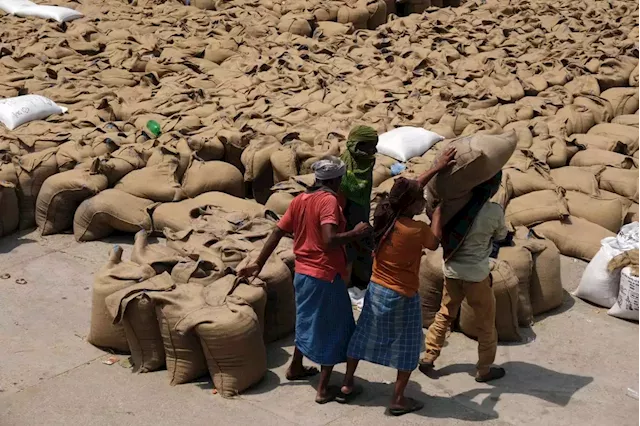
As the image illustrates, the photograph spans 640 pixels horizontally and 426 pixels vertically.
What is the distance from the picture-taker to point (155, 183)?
6891 millimetres

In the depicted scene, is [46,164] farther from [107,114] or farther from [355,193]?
[355,193]

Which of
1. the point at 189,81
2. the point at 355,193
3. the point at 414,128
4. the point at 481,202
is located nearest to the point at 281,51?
the point at 189,81

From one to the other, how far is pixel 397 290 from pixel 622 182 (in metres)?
3.46

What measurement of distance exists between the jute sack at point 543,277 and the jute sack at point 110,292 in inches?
89.4

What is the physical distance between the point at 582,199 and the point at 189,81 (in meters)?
4.28

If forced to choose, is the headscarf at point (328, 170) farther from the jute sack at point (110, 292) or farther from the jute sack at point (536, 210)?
the jute sack at point (536, 210)

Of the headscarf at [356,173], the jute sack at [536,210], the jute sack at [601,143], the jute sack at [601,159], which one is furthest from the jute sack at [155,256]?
the jute sack at [601,143]

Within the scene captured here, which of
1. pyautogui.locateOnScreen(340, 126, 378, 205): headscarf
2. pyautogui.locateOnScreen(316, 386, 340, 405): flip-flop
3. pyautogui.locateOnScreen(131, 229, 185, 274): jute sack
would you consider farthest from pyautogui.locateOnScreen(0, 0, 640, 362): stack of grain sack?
pyautogui.locateOnScreen(316, 386, 340, 405): flip-flop

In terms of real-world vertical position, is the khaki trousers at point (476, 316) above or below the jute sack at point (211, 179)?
above

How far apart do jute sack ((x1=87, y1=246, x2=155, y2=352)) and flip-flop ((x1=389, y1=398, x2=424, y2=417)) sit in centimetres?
155

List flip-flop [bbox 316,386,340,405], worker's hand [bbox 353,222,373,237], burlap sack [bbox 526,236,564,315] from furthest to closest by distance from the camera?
burlap sack [bbox 526,236,564,315]
flip-flop [bbox 316,386,340,405]
worker's hand [bbox 353,222,373,237]

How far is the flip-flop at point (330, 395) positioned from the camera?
15.1ft

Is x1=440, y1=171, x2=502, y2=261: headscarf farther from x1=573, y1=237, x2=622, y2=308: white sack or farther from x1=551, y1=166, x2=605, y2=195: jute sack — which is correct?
x1=551, y1=166, x2=605, y2=195: jute sack

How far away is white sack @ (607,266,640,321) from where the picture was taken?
18.0 feet
